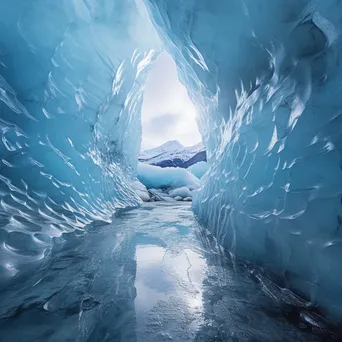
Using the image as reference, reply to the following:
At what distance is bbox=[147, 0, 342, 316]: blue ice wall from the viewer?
3.18 feet

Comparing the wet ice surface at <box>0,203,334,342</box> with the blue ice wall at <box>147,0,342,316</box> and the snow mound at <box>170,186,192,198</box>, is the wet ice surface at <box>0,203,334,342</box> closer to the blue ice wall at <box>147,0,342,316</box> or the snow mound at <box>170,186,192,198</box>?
the blue ice wall at <box>147,0,342,316</box>

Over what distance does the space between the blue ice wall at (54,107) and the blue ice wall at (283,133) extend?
4.76 feet

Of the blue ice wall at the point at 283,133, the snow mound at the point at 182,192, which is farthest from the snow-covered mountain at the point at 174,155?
the blue ice wall at the point at 283,133

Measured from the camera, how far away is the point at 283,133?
4.41 feet

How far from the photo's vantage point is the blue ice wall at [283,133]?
0.97 metres

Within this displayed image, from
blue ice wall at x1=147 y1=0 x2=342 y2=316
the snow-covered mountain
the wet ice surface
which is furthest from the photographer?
the snow-covered mountain

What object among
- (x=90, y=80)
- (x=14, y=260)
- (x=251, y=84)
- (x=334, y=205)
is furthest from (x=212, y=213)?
(x=90, y=80)

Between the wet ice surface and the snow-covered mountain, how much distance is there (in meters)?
21.3

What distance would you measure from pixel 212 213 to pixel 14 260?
195 cm

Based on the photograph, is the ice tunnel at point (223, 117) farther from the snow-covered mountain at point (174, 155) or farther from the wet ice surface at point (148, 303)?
the snow-covered mountain at point (174, 155)

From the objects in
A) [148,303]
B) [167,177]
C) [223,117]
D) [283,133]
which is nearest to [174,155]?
[167,177]

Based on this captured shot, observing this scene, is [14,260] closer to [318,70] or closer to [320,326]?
[320,326]

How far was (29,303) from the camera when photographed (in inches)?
35.8

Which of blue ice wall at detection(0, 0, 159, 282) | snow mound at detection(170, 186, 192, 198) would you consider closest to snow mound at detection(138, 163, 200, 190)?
snow mound at detection(170, 186, 192, 198)
